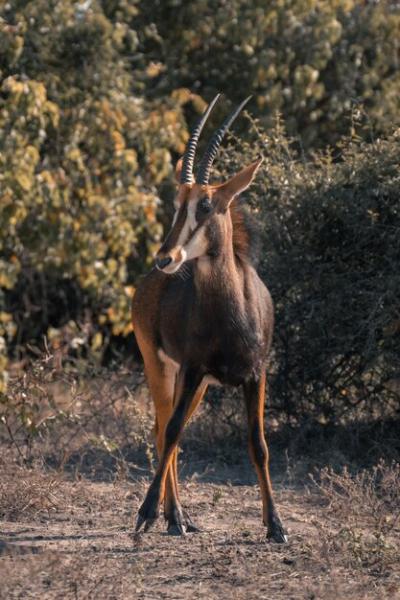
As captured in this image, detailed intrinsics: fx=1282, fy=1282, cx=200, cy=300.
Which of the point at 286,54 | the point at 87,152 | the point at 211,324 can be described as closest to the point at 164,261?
the point at 211,324

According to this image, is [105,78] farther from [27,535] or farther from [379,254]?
[27,535]

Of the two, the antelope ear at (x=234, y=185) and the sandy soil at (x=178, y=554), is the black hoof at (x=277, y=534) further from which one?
the antelope ear at (x=234, y=185)

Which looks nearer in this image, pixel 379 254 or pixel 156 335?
pixel 156 335

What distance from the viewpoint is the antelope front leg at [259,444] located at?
7.01 meters

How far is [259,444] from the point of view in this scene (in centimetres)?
717

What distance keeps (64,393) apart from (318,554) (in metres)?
5.64

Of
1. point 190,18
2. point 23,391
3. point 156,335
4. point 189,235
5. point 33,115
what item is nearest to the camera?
point 189,235

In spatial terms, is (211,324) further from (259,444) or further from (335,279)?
(335,279)

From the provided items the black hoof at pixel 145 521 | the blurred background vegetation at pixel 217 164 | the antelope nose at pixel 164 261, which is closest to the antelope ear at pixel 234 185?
the antelope nose at pixel 164 261

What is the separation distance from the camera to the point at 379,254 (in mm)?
9117

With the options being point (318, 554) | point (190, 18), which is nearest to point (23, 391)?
point (318, 554)

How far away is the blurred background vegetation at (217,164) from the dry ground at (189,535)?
68 centimetres

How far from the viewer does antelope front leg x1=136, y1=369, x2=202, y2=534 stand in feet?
22.6

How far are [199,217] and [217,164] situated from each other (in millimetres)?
3001
